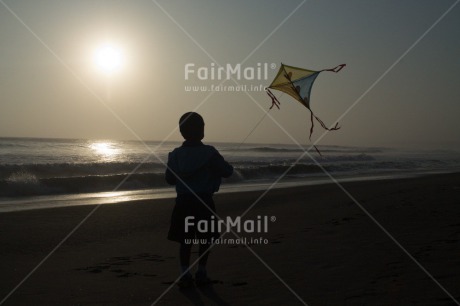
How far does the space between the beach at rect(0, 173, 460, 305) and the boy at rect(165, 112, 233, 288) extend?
0.43 metres

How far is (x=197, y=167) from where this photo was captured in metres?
4.88

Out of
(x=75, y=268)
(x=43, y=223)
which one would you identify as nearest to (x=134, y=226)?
Result: (x=43, y=223)

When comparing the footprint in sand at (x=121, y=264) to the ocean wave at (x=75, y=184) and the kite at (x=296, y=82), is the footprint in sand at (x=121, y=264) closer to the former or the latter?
the kite at (x=296, y=82)

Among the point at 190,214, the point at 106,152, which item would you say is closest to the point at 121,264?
the point at 190,214

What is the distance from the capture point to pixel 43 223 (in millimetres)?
8758

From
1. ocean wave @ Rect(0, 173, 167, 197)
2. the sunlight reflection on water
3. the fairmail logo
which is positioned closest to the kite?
the fairmail logo

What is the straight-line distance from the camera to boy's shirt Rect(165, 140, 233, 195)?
4.89 m

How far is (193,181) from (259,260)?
1351 mm

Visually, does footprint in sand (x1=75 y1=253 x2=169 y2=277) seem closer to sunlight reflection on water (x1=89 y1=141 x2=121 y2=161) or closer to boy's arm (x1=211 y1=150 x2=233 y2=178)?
boy's arm (x1=211 y1=150 x2=233 y2=178)

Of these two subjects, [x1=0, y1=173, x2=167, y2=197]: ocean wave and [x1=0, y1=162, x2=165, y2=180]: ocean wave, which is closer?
[x1=0, y1=173, x2=167, y2=197]: ocean wave

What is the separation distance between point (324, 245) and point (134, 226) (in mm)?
3386

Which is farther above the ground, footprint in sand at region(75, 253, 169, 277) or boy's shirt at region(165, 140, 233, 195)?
boy's shirt at region(165, 140, 233, 195)

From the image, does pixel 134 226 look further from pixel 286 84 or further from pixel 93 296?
pixel 93 296

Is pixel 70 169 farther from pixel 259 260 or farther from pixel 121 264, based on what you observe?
pixel 259 260
